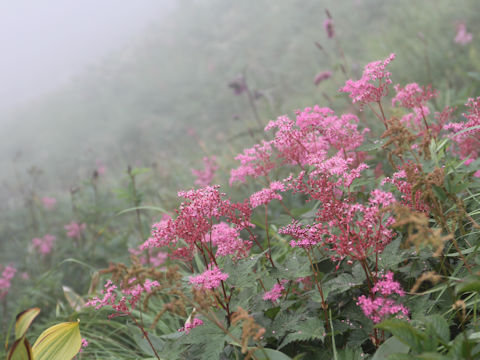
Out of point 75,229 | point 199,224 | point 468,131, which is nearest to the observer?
point 199,224

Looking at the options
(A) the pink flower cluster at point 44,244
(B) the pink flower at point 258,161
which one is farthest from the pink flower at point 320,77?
(A) the pink flower cluster at point 44,244

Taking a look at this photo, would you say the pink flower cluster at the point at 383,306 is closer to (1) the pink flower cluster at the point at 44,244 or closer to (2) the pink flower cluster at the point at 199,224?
(2) the pink flower cluster at the point at 199,224

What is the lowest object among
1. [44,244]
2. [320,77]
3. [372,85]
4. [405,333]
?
[405,333]

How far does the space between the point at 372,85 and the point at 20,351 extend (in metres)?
1.44

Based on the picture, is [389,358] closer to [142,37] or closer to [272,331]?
[272,331]

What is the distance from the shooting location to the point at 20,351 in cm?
111

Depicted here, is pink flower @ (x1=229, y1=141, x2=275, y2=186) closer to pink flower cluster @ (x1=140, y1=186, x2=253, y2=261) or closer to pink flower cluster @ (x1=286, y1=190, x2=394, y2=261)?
pink flower cluster @ (x1=140, y1=186, x2=253, y2=261)

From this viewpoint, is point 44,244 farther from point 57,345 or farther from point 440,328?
point 440,328

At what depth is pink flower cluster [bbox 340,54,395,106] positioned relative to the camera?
134 cm

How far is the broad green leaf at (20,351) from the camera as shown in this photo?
108cm

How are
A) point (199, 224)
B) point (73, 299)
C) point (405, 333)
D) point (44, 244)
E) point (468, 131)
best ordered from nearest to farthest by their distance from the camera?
point (405, 333)
point (199, 224)
point (468, 131)
point (73, 299)
point (44, 244)

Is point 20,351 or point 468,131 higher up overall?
point 468,131

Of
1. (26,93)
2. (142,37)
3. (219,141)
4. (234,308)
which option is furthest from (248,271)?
(26,93)

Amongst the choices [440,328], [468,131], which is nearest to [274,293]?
[440,328]
